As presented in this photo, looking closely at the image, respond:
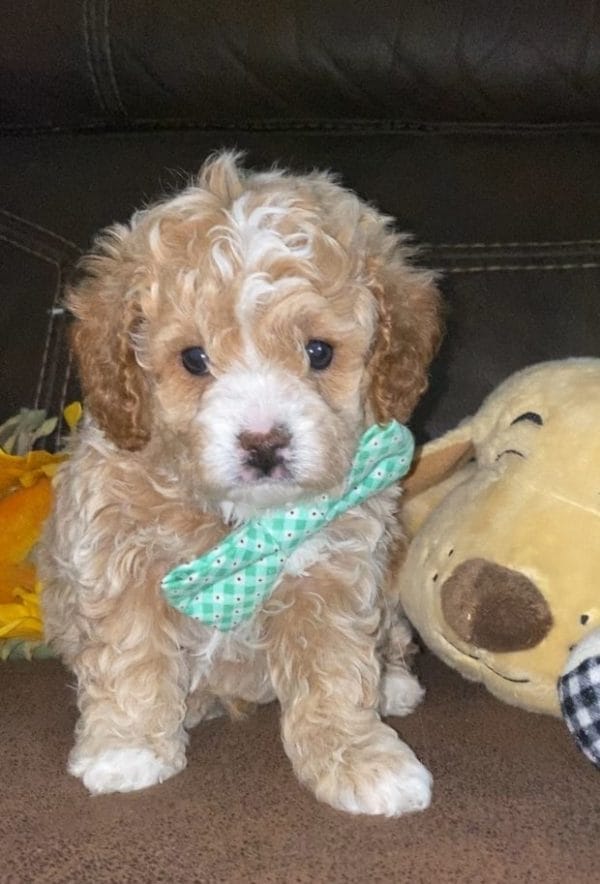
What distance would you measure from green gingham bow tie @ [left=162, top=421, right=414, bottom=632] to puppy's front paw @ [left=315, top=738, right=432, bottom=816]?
12.1 inches

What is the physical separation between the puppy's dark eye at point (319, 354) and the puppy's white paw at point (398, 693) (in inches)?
23.0

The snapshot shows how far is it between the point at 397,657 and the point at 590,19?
4.49 ft

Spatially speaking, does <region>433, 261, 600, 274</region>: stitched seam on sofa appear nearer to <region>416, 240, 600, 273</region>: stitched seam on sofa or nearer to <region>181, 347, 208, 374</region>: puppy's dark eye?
<region>416, 240, 600, 273</region>: stitched seam on sofa

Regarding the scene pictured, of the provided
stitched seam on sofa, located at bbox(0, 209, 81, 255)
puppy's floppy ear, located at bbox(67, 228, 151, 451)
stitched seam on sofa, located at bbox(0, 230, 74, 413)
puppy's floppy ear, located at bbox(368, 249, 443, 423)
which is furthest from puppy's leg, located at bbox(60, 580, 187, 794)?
stitched seam on sofa, located at bbox(0, 209, 81, 255)

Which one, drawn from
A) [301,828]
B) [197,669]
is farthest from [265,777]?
[197,669]

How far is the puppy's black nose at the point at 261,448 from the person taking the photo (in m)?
1.74

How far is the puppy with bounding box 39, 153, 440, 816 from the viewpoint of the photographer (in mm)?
1790

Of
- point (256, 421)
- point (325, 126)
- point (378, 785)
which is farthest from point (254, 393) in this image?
point (325, 126)

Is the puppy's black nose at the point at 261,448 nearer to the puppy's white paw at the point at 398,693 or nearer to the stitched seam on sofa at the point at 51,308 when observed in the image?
the puppy's white paw at the point at 398,693

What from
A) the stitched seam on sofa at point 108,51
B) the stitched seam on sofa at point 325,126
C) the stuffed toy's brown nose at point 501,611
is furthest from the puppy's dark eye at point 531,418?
the stitched seam on sofa at point 108,51

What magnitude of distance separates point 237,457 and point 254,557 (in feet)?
0.81

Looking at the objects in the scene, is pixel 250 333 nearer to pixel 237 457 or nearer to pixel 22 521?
pixel 237 457

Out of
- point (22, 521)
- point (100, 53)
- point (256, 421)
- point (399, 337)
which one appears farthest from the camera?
point (100, 53)

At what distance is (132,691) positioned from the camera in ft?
6.24
